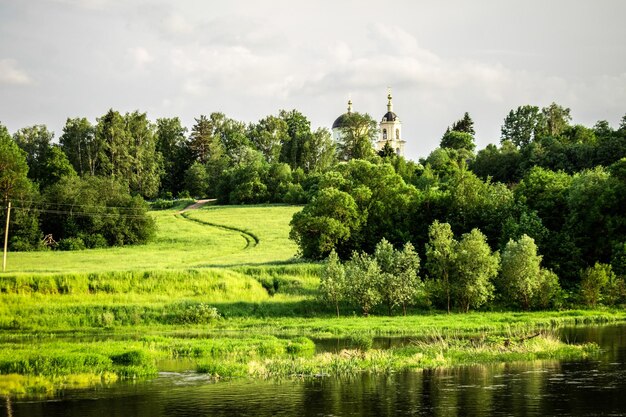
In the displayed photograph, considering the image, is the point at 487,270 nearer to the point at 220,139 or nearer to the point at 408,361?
the point at 408,361

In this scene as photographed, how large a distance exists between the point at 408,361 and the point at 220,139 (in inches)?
5785

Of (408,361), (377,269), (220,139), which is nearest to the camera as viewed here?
(408,361)

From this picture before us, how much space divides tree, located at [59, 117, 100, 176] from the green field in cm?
5974

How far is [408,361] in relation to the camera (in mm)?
42281

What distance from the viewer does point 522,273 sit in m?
68.6

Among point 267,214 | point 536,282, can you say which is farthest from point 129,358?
point 267,214

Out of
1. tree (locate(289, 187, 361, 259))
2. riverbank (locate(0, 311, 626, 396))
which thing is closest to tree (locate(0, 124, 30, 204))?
tree (locate(289, 187, 361, 259))

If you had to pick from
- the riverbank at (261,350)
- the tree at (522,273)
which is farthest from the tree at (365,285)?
the tree at (522,273)

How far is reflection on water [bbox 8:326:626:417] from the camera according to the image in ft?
105

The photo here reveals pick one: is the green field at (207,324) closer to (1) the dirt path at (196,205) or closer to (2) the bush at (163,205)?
(1) the dirt path at (196,205)

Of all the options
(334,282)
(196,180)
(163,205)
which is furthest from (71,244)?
(196,180)

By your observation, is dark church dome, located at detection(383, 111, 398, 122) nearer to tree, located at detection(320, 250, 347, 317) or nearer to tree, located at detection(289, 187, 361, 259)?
tree, located at detection(289, 187, 361, 259)

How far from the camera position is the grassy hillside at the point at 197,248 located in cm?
8350

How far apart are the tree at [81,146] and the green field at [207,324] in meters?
59.7
